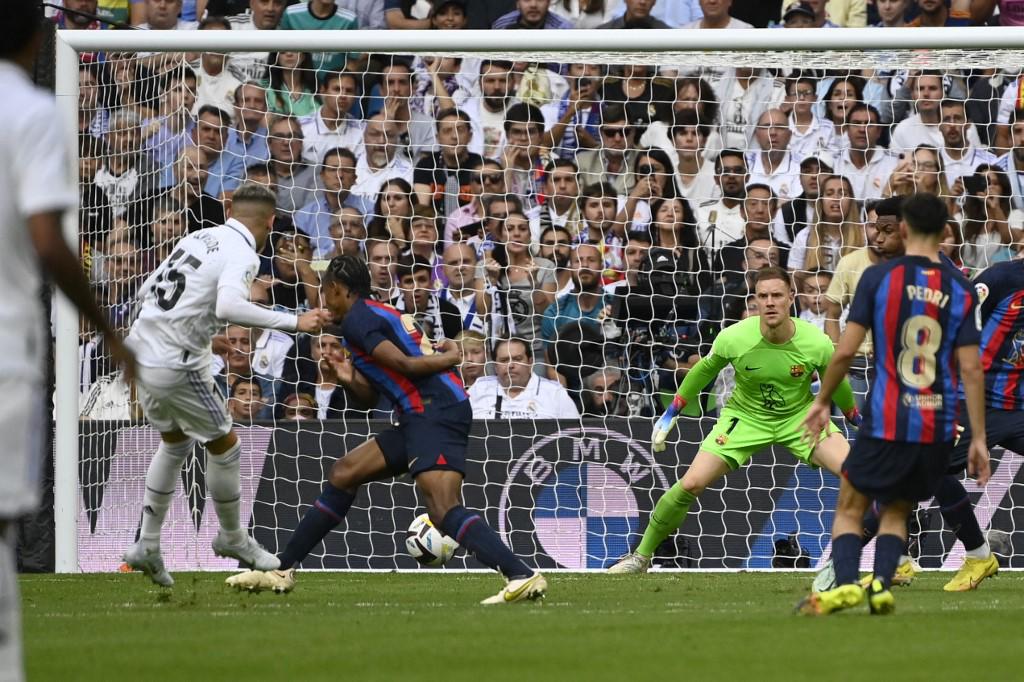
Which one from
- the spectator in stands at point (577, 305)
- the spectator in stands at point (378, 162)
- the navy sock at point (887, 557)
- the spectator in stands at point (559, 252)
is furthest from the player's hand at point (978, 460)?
the spectator in stands at point (378, 162)

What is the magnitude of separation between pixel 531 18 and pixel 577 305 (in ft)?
12.1

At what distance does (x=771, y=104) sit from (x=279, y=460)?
5.99m

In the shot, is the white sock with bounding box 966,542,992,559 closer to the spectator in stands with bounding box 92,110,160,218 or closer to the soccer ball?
the soccer ball

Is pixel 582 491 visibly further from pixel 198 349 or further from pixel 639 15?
pixel 639 15

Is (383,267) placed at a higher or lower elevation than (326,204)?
lower

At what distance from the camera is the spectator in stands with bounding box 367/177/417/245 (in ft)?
45.3

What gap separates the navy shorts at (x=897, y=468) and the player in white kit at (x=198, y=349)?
385 centimetres

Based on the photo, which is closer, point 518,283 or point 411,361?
point 411,361

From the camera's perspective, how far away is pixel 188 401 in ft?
30.8

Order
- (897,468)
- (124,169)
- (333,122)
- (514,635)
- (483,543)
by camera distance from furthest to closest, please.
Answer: (333,122)
(124,169)
(483,543)
(897,468)
(514,635)

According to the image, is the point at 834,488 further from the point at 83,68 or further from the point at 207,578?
the point at 83,68

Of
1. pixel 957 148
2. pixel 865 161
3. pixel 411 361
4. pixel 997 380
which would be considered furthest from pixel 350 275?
pixel 957 148

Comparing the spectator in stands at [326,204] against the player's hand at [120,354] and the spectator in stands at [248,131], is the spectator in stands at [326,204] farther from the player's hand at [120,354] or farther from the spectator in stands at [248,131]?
the player's hand at [120,354]

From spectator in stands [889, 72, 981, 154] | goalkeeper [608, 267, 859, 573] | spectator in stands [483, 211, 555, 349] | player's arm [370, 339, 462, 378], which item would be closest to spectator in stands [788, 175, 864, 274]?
spectator in stands [889, 72, 981, 154]
